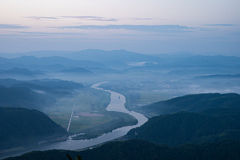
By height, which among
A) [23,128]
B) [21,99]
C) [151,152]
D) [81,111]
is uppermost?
[21,99]

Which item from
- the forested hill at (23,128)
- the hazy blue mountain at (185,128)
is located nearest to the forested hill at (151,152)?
the hazy blue mountain at (185,128)

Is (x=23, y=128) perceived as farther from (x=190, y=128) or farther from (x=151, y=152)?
(x=190, y=128)

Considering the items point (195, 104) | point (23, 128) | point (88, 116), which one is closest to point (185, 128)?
point (195, 104)

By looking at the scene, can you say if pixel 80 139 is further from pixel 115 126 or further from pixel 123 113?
pixel 123 113

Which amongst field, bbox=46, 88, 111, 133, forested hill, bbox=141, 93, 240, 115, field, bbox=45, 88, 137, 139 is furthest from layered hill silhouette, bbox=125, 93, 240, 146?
field, bbox=46, 88, 111, 133

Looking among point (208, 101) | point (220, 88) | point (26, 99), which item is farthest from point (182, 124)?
point (220, 88)

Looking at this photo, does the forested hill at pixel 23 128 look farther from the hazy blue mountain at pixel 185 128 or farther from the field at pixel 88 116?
the hazy blue mountain at pixel 185 128

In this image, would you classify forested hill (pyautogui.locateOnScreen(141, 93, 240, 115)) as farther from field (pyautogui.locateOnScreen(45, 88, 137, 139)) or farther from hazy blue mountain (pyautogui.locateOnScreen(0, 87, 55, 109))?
hazy blue mountain (pyautogui.locateOnScreen(0, 87, 55, 109))

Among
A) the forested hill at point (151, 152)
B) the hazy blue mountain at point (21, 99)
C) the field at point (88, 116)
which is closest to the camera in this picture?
the forested hill at point (151, 152)
